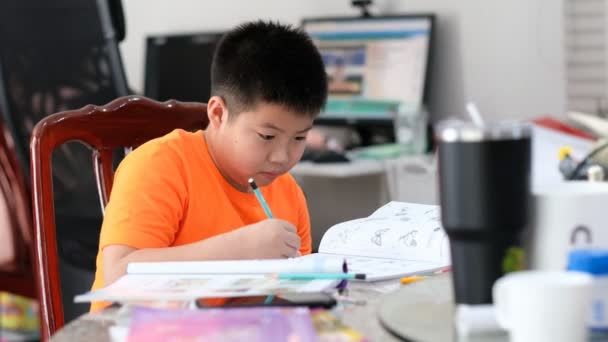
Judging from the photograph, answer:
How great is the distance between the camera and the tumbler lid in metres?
0.75

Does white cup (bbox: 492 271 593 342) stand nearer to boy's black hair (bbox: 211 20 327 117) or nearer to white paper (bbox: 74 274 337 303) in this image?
white paper (bbox: 74 274 337 303)

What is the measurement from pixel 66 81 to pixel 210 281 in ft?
5.01

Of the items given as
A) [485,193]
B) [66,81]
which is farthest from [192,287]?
[66,81]

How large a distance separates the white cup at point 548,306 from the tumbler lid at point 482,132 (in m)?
0.12

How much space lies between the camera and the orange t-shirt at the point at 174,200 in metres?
1.27

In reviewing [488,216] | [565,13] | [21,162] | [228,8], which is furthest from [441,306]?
[228,8]

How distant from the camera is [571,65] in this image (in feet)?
10.00

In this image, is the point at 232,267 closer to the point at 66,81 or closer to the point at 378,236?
the point at 378,236

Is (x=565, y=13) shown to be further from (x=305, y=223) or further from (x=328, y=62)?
(x=305, y=223)

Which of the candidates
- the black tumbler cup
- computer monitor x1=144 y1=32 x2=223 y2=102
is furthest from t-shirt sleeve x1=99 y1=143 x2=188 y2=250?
computer monitor x1=144 y1=32 x2=223 y2=102

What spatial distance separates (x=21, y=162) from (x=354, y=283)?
1.42 meters

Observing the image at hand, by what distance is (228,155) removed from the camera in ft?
4.71

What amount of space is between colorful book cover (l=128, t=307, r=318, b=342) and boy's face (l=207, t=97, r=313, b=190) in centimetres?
58

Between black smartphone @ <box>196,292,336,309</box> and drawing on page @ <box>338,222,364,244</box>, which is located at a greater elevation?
black smartphone @ <box>196,292,336,309</box>
